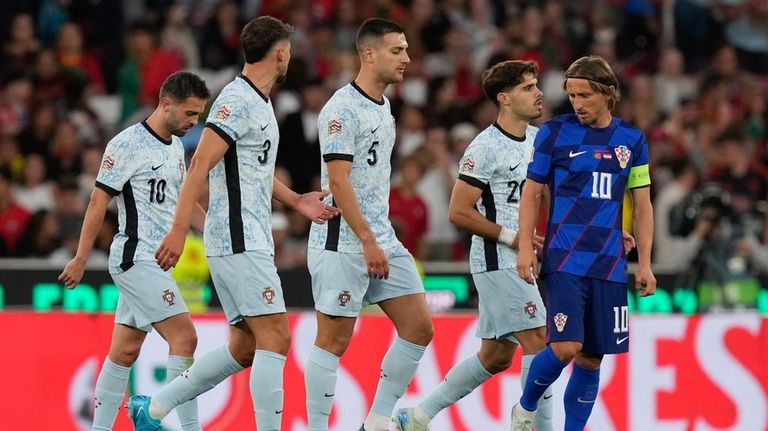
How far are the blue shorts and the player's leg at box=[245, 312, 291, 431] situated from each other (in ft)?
4.92

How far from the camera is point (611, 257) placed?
8.72 metres

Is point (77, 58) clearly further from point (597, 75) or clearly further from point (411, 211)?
point (597, 75)

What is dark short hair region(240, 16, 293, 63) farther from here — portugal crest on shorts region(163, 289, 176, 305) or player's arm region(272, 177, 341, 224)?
portugal crest on shorts region(163, 289, 176, 305)

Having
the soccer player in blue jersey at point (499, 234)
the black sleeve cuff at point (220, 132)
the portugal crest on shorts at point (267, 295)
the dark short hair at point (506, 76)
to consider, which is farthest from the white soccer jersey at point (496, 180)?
the black sleeve cuff at point (220, 132)

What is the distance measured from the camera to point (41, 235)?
50.7 ft

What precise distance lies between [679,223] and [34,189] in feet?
21.7

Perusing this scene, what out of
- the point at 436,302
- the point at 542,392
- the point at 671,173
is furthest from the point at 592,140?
the point at 671,173

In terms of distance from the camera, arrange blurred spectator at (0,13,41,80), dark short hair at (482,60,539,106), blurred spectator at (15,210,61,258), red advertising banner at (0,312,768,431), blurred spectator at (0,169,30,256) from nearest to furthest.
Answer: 1. dark short hair at (482,60,539,106)
2. red advertising banner at (0,312,768,431)
3. blurred spectator at (15,210,61,258)
4. blurred spectator at (0,169,30,256)
5. blurred spectator at (0,13,41,80)

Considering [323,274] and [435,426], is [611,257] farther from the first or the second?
[435,426]

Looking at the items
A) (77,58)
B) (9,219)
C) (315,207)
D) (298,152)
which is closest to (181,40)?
(77,58)

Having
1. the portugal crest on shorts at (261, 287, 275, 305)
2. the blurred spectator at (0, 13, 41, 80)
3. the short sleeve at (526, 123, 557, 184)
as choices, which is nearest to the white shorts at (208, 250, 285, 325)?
the portugal crest on shorts at (261, 287, 275, 305)

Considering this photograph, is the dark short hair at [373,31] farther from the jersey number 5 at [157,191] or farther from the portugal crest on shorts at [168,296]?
the portugal crest on shorts at [168,296]

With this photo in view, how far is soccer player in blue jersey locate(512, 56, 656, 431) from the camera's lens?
8648 mm

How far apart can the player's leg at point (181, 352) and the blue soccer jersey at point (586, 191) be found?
219 cm
